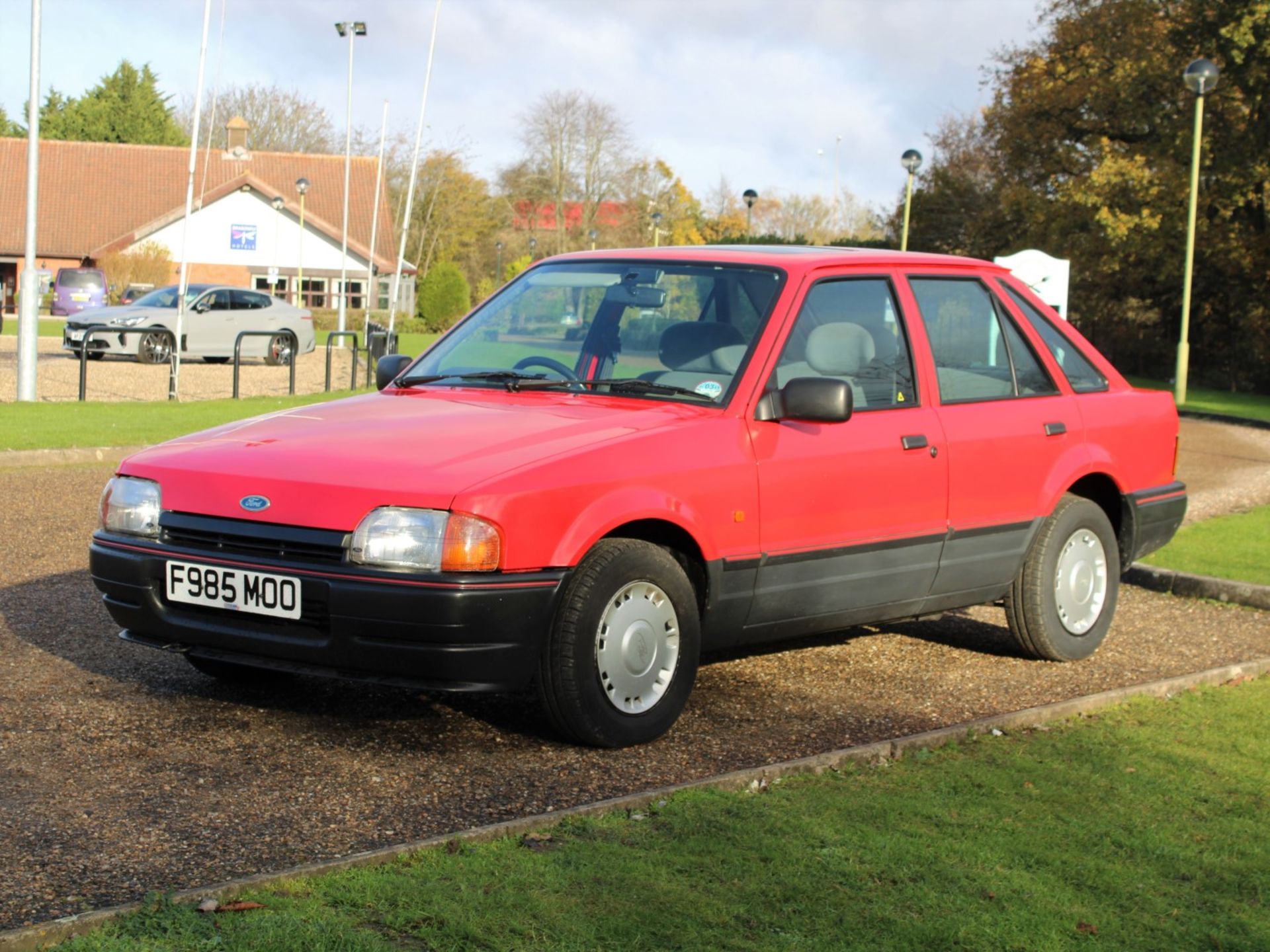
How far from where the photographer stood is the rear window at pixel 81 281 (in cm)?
5603

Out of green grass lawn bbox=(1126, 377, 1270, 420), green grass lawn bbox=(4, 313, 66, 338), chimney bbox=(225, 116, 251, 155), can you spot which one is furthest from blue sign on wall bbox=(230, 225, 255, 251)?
green grass lawn bbox=(1126, 377, 1270, 420)

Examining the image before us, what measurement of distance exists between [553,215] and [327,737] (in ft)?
314

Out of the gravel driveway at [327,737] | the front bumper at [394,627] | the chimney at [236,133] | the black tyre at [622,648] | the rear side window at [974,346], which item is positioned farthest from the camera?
the chimney at [236,133]

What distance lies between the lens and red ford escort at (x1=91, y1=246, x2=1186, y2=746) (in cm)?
511

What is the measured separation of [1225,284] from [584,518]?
132ft

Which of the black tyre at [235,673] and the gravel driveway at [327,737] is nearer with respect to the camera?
the gravel driveway at [327,737]

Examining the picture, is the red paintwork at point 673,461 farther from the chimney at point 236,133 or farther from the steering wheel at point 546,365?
the chimney at point 236,133

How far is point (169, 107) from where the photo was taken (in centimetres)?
10631

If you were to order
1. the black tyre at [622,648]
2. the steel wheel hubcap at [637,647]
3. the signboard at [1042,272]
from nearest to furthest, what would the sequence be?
the black tyre at [622,648], the steel wheel hubcap at [637,647], the signboard at [1042,272]

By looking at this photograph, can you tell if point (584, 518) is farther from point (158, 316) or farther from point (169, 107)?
point (169, 107)

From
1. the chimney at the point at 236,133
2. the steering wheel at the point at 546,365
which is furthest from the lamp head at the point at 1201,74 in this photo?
the chimney at the point at 236,133

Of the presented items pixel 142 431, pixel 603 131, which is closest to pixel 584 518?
pixel 142 431

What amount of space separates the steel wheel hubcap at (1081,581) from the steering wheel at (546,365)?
8.45 ft

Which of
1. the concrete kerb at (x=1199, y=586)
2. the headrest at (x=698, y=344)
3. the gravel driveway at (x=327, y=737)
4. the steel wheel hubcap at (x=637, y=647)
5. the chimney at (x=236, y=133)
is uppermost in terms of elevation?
the chimney at (x=236, y=133)
